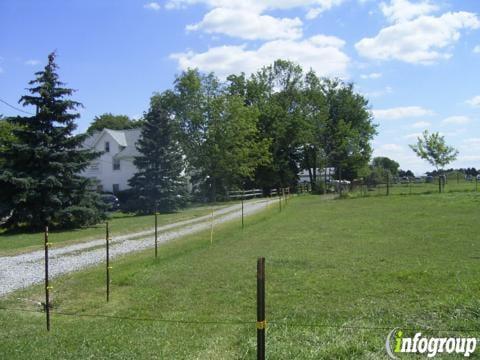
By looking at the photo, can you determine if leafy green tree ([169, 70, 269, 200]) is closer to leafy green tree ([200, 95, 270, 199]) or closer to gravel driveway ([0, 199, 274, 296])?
leafy green tree ([200, 95, 270, 199])

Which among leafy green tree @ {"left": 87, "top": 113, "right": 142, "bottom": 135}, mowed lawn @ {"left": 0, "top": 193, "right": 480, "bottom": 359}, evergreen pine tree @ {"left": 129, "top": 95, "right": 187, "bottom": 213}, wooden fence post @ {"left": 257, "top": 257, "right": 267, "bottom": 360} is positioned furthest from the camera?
leafy green tree @ {"left": 87, "top": 113, "right": 142, "bottom": 135}

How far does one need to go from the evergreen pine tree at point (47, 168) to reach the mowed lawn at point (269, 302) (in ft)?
37.5

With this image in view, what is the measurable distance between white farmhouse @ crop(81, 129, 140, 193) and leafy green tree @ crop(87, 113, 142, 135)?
28.3 metres

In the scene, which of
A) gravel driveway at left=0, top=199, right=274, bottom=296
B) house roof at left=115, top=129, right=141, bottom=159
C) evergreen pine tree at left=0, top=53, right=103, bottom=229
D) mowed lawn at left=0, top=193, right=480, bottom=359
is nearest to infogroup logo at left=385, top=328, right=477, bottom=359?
mowed lawn at left=0, top=193, right=480, bottom=359

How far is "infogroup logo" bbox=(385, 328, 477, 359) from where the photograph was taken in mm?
5387

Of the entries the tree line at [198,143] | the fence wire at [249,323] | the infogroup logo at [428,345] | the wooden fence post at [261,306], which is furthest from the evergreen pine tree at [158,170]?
the wooden fence post at [261,306]

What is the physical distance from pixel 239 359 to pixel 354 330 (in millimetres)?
1633

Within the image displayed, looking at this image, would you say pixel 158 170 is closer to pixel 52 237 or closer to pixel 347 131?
pixel 52 237

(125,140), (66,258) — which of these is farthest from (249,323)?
(125,140)

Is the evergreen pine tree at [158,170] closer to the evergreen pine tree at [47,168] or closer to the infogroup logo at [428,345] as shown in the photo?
the evergreen pine tree at [47,168]

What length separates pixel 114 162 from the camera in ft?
167

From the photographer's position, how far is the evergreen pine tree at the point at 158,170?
113 ft

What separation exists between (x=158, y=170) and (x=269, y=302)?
28.1 meters

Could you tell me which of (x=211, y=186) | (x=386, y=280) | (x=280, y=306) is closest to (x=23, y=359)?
(x=280, y=306)
